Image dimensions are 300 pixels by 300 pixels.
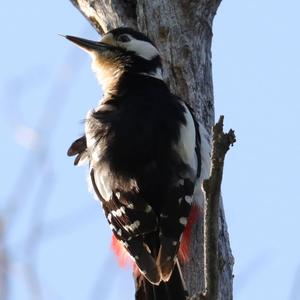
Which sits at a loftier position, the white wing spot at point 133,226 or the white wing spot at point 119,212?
the white wing spot at point 119,212

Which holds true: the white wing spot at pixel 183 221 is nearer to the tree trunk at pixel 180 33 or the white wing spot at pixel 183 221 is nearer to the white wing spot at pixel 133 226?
the white wing spot at pixel 133 226

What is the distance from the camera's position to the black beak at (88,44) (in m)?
4.70

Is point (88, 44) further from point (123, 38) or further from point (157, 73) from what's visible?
point (157, 73)

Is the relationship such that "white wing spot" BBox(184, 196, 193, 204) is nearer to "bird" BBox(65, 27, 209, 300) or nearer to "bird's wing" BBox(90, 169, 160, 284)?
"bird" BBox(65, 27, 209, 300)

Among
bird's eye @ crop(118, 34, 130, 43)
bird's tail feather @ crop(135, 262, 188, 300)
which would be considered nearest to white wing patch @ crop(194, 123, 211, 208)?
bird's tail feather @ crop(135, 262, 188, 300)

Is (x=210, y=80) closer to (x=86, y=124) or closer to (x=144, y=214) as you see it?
(x=86, y=124)

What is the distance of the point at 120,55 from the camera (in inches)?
189

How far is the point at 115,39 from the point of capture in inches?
184

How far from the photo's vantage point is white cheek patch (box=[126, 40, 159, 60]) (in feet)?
14.8

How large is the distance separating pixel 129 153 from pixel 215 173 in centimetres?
118

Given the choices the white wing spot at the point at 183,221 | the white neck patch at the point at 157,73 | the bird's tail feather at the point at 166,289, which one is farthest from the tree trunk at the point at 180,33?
the bird's tail feather at the point at 166,289

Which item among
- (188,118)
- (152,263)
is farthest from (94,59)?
(152,263)

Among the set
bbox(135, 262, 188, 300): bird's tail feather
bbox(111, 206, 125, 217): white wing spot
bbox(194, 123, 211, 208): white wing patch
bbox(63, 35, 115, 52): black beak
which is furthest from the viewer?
bbox(63, 35, 115, 52): black beak

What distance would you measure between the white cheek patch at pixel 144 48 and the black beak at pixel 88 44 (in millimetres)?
163
